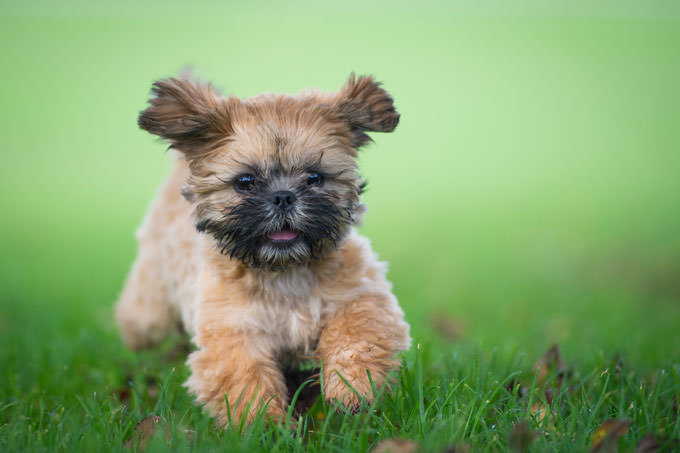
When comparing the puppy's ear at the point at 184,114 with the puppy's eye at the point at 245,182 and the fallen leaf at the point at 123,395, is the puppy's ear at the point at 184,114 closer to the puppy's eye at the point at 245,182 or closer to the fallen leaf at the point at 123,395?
the puppy's eye at the point at 245,182

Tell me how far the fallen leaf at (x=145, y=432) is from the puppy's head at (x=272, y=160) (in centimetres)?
82

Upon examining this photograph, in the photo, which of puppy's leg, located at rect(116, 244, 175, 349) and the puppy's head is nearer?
the puppy's head

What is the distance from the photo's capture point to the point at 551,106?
18.8 m

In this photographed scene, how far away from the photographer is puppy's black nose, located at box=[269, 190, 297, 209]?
3.08m

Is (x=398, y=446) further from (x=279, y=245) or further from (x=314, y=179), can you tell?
(x=314, y=179)

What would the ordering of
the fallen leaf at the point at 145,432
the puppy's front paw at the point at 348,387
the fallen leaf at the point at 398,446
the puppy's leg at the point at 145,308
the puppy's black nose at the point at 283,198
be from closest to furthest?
the fallen leaf at the point at 398,446 → the fallen leaf at the point at 145,432 → the puppy's front paw at the point at 348,387 → the puppy's black nose at the point at 283,198 → the puppy's leg at the point at 145,308

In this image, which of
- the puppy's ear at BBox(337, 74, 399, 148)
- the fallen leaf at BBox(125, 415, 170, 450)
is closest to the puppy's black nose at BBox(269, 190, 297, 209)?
the puppy's ear at BBox(337, 74, 399, 148)

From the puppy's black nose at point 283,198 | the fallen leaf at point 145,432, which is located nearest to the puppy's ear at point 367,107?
the puppy's black nose at point 283,198

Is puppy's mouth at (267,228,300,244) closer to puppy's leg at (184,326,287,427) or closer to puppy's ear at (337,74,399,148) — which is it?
puppy's leg at (184,326,287,427)

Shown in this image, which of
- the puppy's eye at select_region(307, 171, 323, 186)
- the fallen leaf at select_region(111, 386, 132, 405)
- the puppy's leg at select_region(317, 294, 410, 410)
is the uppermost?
the puppy's eye at select_region(307, 171, 323, 186)

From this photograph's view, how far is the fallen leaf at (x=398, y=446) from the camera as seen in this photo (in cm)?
246

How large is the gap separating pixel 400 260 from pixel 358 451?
6.33m

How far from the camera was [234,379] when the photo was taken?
10.1ft

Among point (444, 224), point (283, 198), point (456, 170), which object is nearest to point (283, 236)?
point (283, 198)
